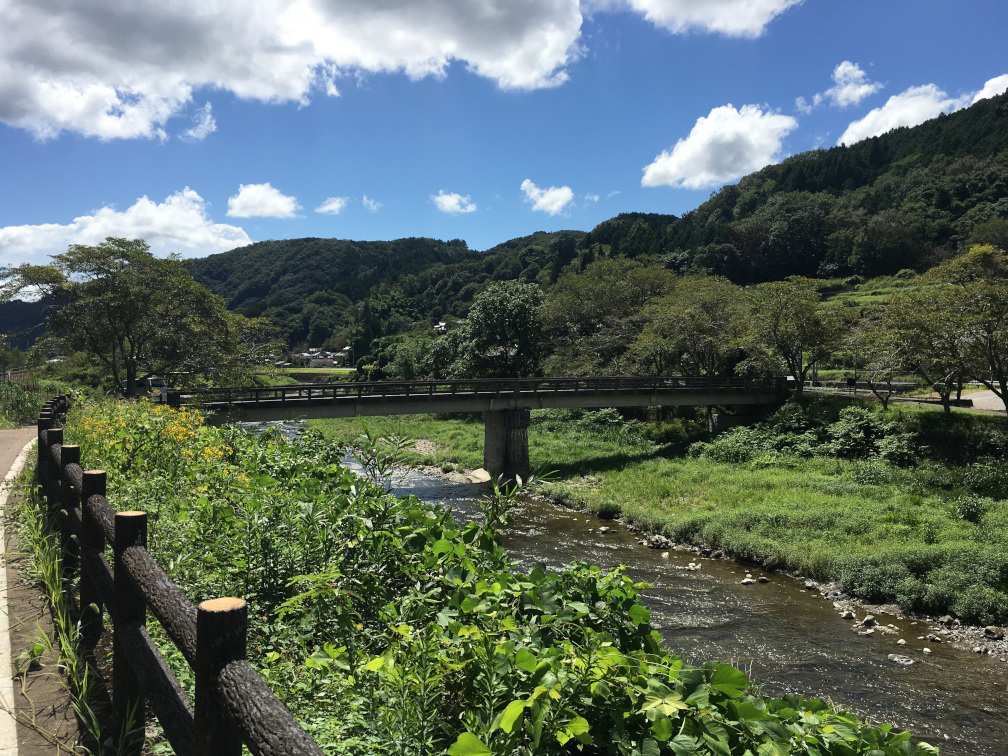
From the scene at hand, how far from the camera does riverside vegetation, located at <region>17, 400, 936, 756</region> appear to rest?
2232 mm

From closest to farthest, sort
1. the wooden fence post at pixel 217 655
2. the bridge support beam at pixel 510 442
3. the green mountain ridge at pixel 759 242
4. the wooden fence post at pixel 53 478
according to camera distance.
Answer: the wooden fence post at pixel 217 655 → the wooden fence post at pixel 53 478 → the bridge support beam at pixel 510 442 → the green mountain ridge at pixel 759 242

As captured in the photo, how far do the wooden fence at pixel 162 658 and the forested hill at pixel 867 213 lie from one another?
262ft

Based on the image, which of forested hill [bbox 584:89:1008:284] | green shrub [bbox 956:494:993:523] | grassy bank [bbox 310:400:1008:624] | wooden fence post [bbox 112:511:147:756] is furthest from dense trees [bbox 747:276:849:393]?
forested hill [bbox 584:89:1008:284]

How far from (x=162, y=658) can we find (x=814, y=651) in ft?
39.1

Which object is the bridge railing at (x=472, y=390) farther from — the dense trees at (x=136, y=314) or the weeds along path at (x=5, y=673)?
the weeds along path at (x=5, y=673)

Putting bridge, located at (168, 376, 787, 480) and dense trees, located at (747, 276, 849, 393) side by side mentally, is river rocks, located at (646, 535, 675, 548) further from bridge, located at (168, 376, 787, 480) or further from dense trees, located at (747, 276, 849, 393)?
dense trees, located at (747, 276, 849, 393)

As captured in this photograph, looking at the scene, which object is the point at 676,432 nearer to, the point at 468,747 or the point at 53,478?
the point at 53,478

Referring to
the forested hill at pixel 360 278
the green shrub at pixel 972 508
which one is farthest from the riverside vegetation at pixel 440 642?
the forested hill at pixel 360 278

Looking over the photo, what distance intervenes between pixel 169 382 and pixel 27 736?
2585 cm

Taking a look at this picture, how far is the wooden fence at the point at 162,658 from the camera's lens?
163 centimetres

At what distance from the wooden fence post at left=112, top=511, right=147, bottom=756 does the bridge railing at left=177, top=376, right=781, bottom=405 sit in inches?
645

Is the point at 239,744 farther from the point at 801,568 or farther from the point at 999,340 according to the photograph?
the point at 999,340

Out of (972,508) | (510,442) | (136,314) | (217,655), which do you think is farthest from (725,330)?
(217,655)

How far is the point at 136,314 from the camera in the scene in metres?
23.7
